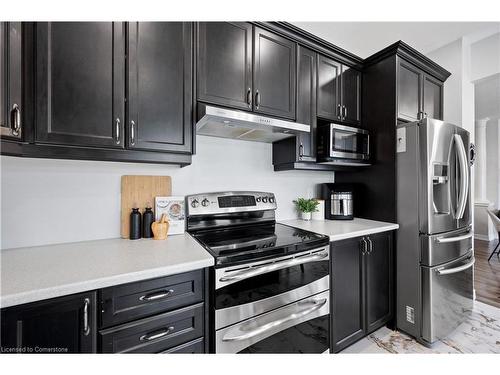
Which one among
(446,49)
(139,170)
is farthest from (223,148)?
(446,49)

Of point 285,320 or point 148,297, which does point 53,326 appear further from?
point 285,320

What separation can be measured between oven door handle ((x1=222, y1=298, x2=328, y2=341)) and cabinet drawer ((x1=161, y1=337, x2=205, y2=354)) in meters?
0.11

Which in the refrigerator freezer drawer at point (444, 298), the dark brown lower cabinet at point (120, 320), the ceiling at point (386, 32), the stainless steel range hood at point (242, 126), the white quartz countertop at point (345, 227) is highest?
the ceiling at point (386, 32)

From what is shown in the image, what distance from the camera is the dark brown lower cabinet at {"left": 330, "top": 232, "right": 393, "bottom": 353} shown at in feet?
5.40

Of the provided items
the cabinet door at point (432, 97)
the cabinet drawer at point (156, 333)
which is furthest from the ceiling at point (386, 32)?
the cabinet drawer at point (156, 333)

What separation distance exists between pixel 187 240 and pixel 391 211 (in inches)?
69.3

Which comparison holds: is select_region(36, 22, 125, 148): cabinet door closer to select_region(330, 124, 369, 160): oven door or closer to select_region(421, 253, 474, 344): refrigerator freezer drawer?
select_region(330, 124, 369, 160): oven door

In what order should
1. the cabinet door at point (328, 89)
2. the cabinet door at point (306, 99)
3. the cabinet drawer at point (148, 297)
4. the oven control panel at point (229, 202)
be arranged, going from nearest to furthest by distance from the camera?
the cabinet drawer at point (148, 297), the oven control panel at point (229, 202), the cabinet door at point (306, 99), the cabinet door at point (328, 89)

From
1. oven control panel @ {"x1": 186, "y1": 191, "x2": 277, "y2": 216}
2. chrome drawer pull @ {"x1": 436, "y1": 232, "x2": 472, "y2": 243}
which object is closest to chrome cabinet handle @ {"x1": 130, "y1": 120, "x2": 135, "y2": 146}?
oven control panel @ {"x1": 186, "y1": 191, "x2": 277, "y2": 216}

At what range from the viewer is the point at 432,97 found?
2449mm

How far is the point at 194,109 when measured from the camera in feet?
4.87

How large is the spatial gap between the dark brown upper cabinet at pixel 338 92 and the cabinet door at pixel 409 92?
0.35 m

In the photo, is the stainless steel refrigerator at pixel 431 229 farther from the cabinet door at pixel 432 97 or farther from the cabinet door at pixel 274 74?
the cabinet door at pixel 274 74

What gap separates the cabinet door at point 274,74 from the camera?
173 centimetres
